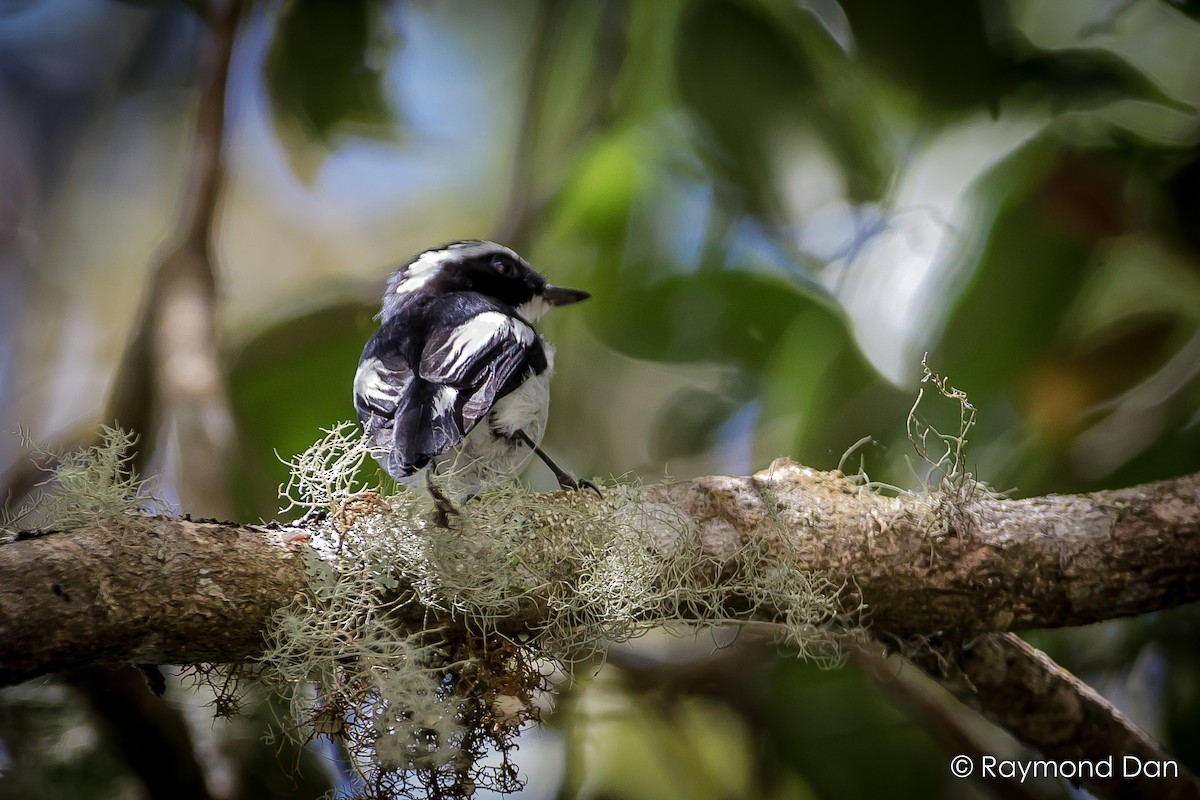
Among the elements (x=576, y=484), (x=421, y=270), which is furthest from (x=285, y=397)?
(x=576, y=484)

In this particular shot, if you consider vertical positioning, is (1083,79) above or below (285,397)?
above

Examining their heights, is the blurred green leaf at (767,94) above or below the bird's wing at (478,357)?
above

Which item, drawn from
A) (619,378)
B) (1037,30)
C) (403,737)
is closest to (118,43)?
(619,378)

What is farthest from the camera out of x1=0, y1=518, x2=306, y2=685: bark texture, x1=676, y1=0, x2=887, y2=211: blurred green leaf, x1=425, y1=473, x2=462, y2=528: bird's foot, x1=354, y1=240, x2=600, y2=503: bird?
x1=676, y1=0, x2=887, y2=211: blurred green leaf

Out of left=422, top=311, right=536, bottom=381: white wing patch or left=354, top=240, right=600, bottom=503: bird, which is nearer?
left=354, top=240, right=600, bottom=503: bird

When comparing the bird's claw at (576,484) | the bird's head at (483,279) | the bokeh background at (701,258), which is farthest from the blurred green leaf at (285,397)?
the bird's claw at (576,484)

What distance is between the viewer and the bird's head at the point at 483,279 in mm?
2879

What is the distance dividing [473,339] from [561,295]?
2.53ft

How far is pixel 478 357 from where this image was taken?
2.14 m

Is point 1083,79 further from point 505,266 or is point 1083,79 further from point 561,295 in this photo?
point 505,266

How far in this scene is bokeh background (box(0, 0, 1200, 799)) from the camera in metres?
2.94

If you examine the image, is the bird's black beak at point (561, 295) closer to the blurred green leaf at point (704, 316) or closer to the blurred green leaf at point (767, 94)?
the blurred green leaf at point (704, 316)

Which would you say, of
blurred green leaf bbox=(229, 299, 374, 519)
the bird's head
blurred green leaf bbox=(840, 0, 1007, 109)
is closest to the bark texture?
the bird's head

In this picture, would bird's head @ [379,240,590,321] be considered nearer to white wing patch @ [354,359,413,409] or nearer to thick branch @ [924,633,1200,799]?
white wing patch @ [354,359,413,409]
